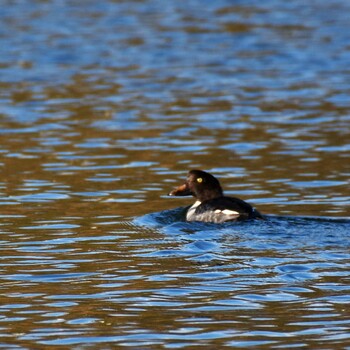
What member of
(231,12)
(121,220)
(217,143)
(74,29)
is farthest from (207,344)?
(231,12)

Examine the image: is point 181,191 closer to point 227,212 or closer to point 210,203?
point 210,203

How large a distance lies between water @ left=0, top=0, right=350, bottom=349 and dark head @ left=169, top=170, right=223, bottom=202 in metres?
0.34

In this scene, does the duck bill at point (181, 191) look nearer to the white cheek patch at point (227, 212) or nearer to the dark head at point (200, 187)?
the dark head at point (200, 187)

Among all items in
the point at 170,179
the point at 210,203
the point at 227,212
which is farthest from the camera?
the point at 170,179

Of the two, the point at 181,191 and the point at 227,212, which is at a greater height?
the point at 181,191

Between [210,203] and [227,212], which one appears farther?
[210,203]

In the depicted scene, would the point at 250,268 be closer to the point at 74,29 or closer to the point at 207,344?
the point at 207,344

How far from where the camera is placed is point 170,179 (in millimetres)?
15859

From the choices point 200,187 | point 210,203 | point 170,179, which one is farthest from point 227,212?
point 170,179

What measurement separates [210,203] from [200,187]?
0.81 metres

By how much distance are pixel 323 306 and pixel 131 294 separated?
1.63 metres

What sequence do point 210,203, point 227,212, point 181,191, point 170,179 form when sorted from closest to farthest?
point 227,212
point 210,203
point 181,191
point 170,179

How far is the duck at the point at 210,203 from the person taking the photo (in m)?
13.0

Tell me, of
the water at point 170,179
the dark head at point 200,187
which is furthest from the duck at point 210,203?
the water at point 170,179
